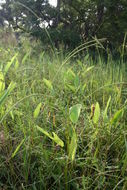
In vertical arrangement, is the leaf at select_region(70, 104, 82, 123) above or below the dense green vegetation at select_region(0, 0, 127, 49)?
below

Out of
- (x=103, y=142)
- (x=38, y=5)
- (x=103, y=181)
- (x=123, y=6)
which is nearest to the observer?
(x=103, y=181)

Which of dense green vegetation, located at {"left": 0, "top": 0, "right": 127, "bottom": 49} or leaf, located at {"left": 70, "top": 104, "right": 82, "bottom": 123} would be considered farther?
dense green vegetation, located at {"left": 0, "top": 0, "right": 127, "bottom": 49}

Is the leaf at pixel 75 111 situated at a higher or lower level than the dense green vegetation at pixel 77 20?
lower

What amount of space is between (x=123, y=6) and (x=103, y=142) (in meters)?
4.99

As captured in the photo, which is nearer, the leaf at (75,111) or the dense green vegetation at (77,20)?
the leaf at (75,111)

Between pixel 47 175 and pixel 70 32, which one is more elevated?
pixel 70 32

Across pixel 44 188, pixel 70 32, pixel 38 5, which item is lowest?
pixel 44 188

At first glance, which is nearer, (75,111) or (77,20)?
(75,111)

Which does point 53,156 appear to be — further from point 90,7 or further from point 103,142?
point 90,7

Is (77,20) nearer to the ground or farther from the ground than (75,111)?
farther from the ground

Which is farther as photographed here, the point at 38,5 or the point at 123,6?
the point at 38,5

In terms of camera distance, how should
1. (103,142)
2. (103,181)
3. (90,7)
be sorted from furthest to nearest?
(90,7)
(103,142)
(103,181)

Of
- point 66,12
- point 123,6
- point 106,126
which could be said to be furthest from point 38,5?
point 106,126

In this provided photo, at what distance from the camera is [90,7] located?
17.6 ft
